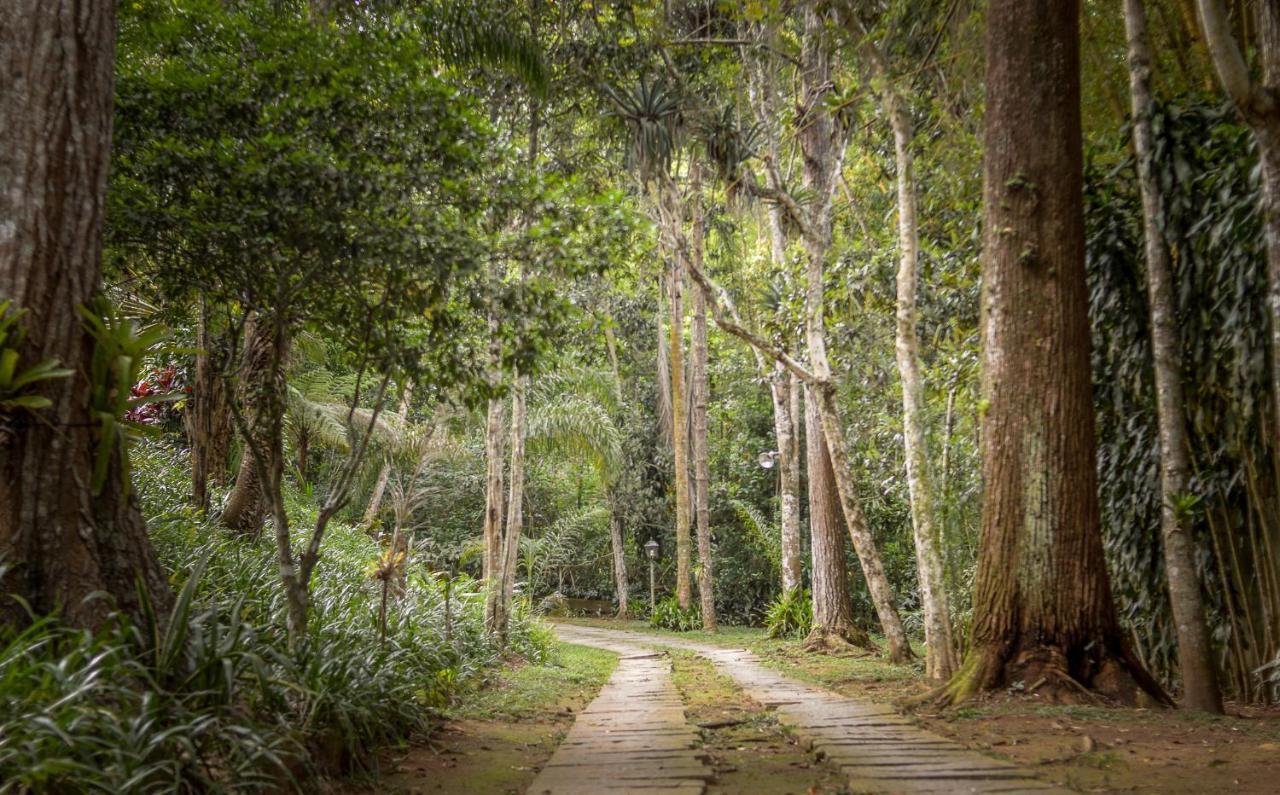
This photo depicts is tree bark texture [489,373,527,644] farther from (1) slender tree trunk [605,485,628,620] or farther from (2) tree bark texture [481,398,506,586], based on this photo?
(1) slender tree trunk [605,485,628,620]

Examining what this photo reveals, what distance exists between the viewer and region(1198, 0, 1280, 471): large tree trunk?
4.68 m

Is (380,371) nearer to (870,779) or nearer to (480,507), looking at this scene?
(870,779)

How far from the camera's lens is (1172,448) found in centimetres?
548

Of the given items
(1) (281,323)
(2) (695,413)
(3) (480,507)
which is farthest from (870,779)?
(3) (480,507)

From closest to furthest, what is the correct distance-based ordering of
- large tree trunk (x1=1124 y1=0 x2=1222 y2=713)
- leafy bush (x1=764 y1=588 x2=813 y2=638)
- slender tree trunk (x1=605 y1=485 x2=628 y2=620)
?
large tree trunk (x1=1124 y1=0 x2=1222 y2=713) < leafy bush (x1=764 y1=588 x2=813 y2=638) < slender tree trunk (x1=605 y1=485 x2=628 y2=620)

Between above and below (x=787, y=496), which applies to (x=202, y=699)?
below

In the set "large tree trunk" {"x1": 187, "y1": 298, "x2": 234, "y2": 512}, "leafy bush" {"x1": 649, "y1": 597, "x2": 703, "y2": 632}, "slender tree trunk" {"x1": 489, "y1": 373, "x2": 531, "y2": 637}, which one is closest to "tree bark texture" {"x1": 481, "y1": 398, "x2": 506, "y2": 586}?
"slender tree trunk" {"x1": 489, "y1": 373, "x2": 531, "y2": 637}

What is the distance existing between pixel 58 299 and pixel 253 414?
3.90 metres

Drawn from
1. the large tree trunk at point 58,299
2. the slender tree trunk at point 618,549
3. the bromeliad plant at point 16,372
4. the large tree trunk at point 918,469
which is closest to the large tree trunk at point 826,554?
the large tree trunk at point 918,469

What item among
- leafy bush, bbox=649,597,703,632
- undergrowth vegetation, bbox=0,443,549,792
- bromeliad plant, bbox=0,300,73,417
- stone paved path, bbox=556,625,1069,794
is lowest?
leafy bush, bbox=649,597,703,632

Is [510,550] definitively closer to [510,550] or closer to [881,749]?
[510,550]

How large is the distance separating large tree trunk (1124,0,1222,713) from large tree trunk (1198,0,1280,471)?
0.69m

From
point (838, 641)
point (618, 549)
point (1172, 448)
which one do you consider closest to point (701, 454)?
point (838, 641)

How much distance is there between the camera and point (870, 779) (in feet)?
12.4
